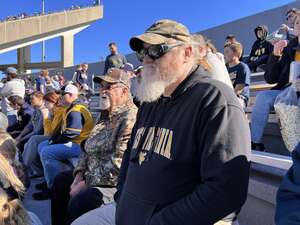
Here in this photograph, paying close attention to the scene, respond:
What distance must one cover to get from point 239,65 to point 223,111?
10.6 feet

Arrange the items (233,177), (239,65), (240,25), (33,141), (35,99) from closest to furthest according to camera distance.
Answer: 1. (233,177)
2. (239,65)
3. (33,141)
4. (35,99)
5. (240,25)

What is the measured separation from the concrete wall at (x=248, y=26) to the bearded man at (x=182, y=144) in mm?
7334

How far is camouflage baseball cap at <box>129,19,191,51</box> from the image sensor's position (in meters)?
2.09

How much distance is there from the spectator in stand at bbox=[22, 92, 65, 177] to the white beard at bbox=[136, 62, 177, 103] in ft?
11.8

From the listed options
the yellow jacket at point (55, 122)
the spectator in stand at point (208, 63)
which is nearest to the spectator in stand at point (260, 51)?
the yellow jacket at point (55, 122)

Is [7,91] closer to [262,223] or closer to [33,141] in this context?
[33,141]

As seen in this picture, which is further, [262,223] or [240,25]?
[240,25]

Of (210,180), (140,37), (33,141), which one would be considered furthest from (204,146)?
(33,141)

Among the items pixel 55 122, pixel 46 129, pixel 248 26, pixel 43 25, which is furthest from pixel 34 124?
pixel 43 25

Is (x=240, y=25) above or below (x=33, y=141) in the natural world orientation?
above

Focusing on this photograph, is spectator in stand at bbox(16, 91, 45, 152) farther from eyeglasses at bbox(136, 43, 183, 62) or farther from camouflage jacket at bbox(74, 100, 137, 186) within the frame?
eyeglasses at bbox(136, 43, 183, 62)

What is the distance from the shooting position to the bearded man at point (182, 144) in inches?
69.6

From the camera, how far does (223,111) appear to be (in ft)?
5.91

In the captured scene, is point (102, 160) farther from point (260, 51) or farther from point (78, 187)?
point (260, 51)
